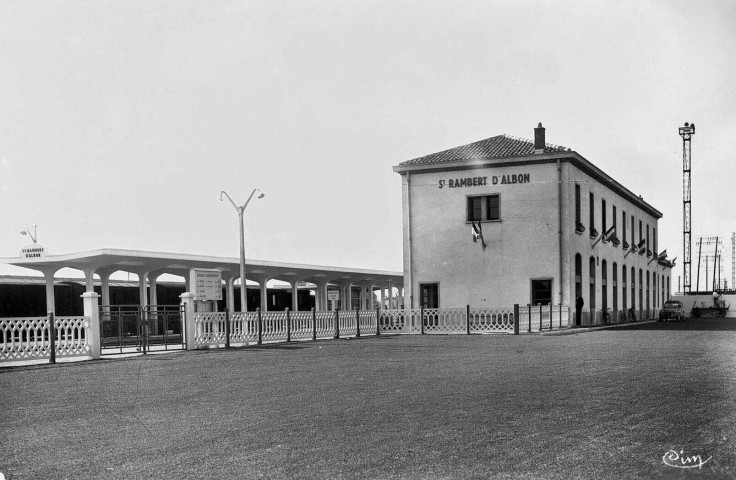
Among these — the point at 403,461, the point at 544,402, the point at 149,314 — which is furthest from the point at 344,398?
the point at 149,314

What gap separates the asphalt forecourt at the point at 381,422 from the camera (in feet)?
17.4

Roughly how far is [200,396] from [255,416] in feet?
6.54

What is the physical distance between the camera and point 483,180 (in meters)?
36.3

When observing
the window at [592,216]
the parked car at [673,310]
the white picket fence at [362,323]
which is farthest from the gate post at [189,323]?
the parked car at [673,310]

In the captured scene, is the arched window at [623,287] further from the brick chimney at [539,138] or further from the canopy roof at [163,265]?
the canopy roof at [163,265]

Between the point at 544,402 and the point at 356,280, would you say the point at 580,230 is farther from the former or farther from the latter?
the point at 544,402

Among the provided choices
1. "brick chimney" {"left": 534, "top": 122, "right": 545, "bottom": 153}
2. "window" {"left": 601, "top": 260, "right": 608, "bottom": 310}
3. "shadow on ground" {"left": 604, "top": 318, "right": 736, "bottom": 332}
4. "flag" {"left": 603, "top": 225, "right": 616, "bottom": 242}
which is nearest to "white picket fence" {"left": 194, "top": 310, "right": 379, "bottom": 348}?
"shadow on ground" {"left": 604, "top": 318, "right": 736, "bottom": 332}

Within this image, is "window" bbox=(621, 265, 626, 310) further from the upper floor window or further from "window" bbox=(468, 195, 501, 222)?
"window" bbox=(468, 195, 501, 222)

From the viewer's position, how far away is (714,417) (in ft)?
22.5

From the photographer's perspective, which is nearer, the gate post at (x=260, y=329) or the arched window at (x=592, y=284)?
the gate post at (x=260, y=329)

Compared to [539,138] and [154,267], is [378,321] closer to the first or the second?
[539,138]
